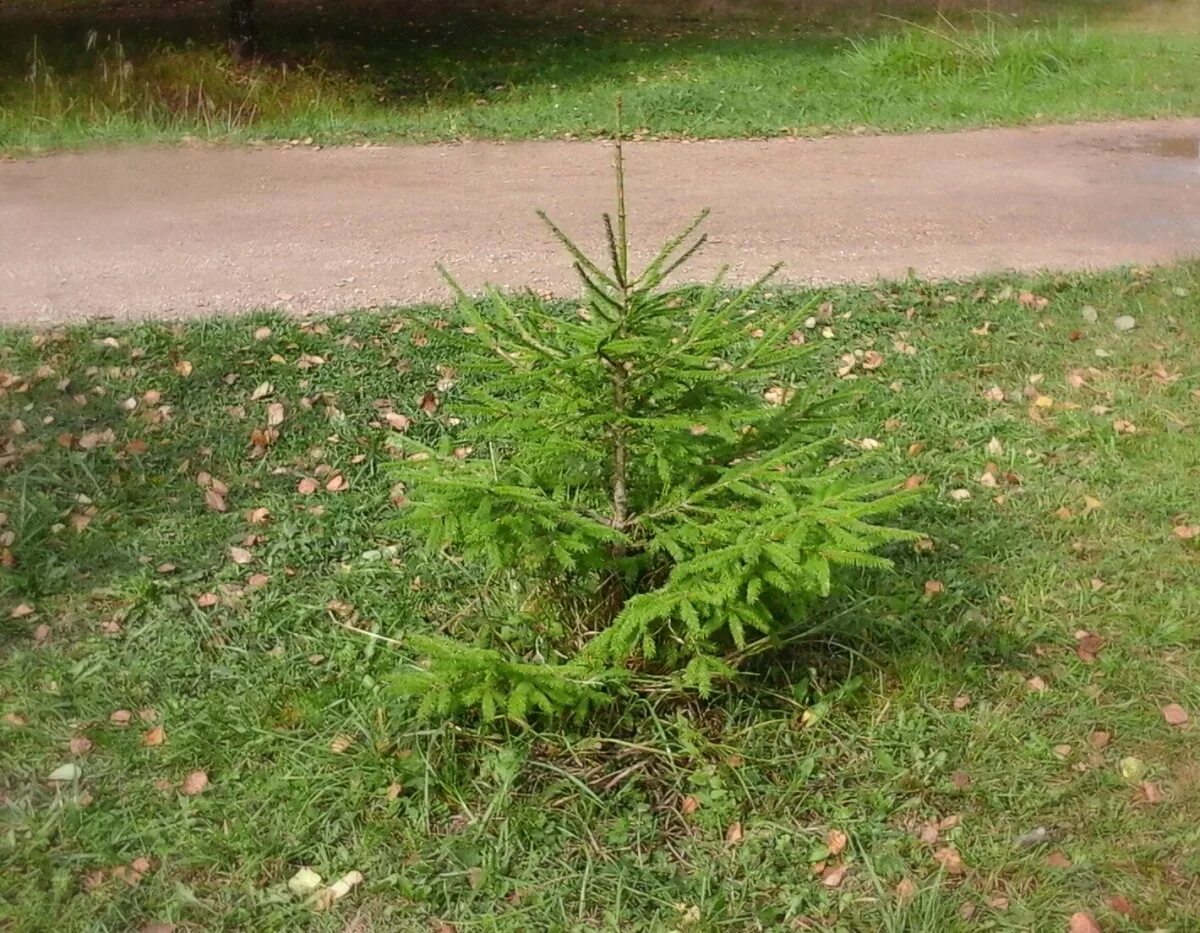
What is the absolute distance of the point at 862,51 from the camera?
13016mm

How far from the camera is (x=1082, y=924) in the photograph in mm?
3043

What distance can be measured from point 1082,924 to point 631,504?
68.1 inches

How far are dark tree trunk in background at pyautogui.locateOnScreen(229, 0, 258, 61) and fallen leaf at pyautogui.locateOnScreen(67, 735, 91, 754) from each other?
35.9 ft

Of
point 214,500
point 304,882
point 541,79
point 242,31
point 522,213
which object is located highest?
point 242,31

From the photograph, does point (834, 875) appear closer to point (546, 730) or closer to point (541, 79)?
point (546, 730)

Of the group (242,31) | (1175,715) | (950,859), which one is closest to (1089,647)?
(1175,715)

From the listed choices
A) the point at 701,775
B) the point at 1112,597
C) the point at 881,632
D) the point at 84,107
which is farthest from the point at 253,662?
the point at 84,107

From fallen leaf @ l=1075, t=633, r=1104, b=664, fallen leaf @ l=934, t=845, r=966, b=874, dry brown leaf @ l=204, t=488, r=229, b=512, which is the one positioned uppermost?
dry brown leaf @ l=204, t=488, r=229, b=512

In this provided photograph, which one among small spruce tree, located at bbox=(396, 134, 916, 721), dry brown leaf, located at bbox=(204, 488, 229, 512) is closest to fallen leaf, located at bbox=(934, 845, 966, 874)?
small spruce tree, located at bbox=(396, 134, 916, 721)


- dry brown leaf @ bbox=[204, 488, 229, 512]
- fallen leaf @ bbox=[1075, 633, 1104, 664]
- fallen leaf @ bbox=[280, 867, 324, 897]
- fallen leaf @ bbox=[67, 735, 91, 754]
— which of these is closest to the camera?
fallen leaf @ bbox=[280, 867, 324, 897]

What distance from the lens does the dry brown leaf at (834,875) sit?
3191mm

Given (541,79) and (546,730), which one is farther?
(541,79)

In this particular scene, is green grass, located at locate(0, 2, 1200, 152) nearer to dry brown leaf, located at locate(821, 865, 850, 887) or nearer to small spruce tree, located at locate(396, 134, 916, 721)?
small spruce tree, located at locate(396, 134, 916, 721)

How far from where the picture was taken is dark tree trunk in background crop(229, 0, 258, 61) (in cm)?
1295
